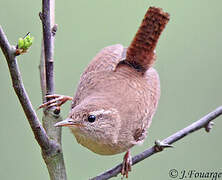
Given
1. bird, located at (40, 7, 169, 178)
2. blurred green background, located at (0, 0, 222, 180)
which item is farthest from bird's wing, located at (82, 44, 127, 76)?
blurred green background, located at (0, 0, 222, 180)

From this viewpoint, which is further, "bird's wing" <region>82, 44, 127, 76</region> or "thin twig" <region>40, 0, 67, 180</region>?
"bird's wing" <region>82, 44, 127, 76</region>

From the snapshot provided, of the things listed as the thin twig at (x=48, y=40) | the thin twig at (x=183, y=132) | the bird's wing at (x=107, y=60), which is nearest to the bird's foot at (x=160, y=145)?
the thin twig at (x=183, y=132)

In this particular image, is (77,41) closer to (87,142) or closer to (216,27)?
(216,27)

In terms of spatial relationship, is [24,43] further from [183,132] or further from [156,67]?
[156,67]

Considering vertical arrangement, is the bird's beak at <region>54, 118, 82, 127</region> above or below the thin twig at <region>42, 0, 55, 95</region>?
below

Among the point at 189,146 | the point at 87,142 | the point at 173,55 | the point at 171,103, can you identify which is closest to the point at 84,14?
the point at 173,55

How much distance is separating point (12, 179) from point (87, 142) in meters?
1.70

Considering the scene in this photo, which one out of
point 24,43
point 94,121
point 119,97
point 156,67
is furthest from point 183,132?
point 156,67

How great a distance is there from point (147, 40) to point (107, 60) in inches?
20.3

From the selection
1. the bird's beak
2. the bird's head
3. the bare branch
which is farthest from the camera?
the bird's head

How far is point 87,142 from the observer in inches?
124

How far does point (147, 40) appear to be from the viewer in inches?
135

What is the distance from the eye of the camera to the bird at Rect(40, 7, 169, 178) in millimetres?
3131

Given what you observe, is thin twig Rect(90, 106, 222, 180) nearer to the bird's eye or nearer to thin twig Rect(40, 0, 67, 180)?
thin twig Rect(40, 0, 67, 180)
